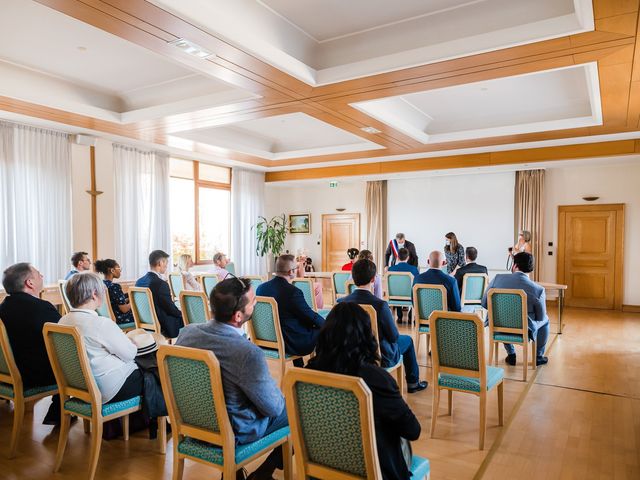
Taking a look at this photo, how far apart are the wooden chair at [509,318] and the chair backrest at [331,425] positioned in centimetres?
311

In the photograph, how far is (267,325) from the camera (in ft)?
12.9

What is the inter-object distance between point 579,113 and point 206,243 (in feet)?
24.8

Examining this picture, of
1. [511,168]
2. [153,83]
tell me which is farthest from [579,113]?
[153,83]

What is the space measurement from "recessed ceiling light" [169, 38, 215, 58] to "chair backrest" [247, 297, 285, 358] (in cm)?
217

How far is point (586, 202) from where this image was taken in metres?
9.27

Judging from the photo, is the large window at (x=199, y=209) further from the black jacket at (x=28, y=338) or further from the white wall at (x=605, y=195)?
the white wall at (x=605, y=195)

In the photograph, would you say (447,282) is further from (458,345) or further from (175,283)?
(175,283)

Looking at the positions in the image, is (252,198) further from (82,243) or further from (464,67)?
(464,67)

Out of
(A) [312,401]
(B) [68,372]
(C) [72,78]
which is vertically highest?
(C) [72,78]

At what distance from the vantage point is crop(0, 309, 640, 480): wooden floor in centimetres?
279

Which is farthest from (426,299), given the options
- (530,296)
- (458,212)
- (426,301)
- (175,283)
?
(458,212)

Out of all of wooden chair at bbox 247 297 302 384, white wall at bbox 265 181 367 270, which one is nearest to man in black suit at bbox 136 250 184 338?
wooden chair at bbox 247 297 302 384

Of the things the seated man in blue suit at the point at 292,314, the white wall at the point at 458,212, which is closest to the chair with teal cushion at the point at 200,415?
the seated man in blue suit at the point at 292,314

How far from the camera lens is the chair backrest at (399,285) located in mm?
6199
